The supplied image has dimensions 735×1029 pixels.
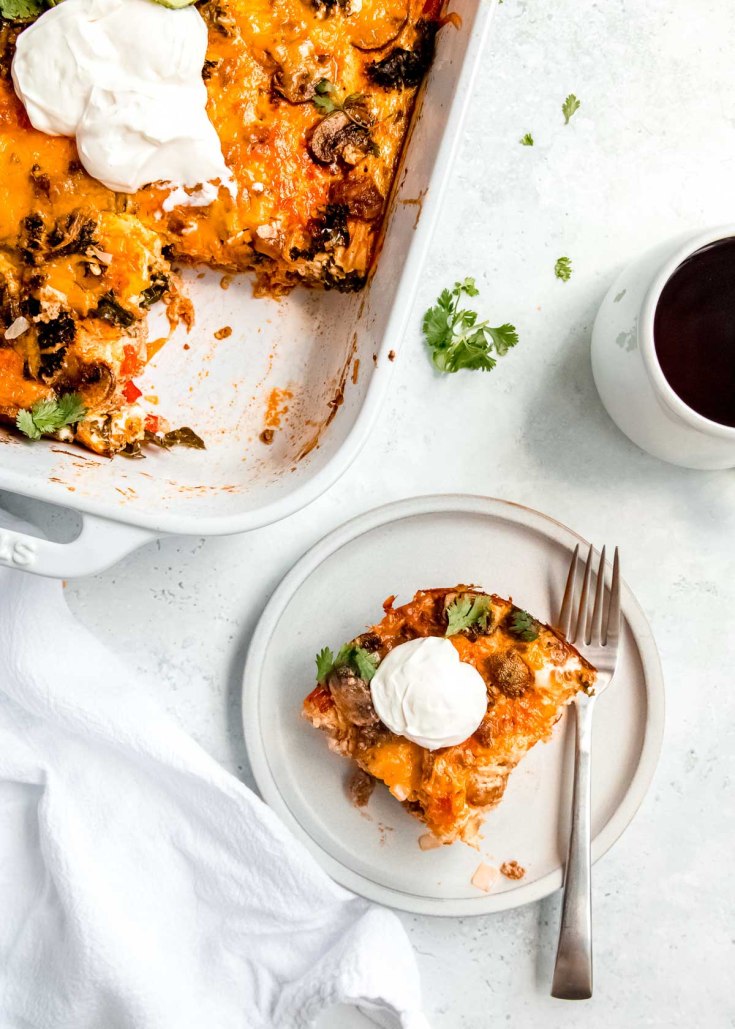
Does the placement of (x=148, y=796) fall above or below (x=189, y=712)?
below

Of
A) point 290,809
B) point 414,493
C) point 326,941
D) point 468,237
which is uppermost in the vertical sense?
point 468,237

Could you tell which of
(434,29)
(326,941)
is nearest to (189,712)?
(326,941)

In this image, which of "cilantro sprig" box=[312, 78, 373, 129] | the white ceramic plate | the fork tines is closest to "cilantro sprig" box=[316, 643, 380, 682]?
the white ceramic plate

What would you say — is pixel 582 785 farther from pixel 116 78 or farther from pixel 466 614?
pixel 116 78

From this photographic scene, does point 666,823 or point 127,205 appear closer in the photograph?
point 127,205

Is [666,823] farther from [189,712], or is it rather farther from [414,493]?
[189,712]

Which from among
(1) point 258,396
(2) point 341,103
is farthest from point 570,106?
(1) point 258,396
